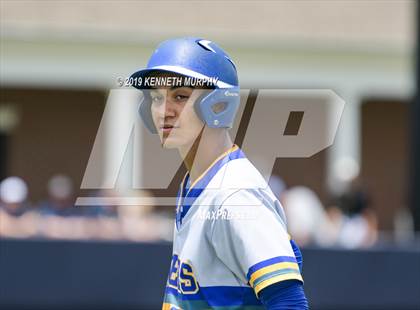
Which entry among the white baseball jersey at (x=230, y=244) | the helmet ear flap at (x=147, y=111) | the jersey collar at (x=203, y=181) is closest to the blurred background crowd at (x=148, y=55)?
the helmet ear flap at (x=147, y=111)

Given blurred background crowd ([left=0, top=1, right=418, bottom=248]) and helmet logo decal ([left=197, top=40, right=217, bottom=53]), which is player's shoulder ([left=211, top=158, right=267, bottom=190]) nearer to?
helmet logo decal ([left=197, top=40, right=217, bottom=53])

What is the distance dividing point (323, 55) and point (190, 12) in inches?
82.8

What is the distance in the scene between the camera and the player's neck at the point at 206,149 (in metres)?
3.05

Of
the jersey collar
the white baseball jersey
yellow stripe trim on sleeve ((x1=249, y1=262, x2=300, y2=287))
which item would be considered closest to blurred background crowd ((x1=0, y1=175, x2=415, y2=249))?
the jersey collar

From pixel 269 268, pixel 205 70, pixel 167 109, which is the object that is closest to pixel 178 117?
pixel 167 109

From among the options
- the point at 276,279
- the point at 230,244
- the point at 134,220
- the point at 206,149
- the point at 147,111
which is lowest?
the point at 276,279

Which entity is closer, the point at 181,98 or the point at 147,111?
the point at 181,98

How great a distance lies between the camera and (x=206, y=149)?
3.05 metres

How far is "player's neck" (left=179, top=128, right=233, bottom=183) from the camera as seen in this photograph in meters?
3.05

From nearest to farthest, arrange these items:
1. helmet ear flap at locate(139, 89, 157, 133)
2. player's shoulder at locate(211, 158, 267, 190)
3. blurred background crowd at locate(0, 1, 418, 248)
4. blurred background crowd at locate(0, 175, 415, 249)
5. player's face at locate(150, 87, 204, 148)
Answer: player's shoulder at locate(211, 158, 267, 190) < player's face at locate(150, 87, 204, 148) < helmet ear flap at locate(139, 89, 157, 133) < blurred background crowd at locate(0, 175, 415, 249) < blurred background crowd at locate(0, 1, 418, 248)

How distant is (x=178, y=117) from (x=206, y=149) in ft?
0.42

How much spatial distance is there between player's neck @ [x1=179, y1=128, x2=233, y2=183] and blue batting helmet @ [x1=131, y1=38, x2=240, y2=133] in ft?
0.15

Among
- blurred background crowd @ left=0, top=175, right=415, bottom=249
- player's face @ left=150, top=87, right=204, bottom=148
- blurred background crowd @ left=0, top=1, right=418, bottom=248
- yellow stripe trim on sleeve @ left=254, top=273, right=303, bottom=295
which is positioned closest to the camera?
yellow stripe trim on sleeve @ left=254, top=273, right=303, bottom=295

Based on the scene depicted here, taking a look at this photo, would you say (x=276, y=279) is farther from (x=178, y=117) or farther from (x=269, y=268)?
(x=178, y=117)
